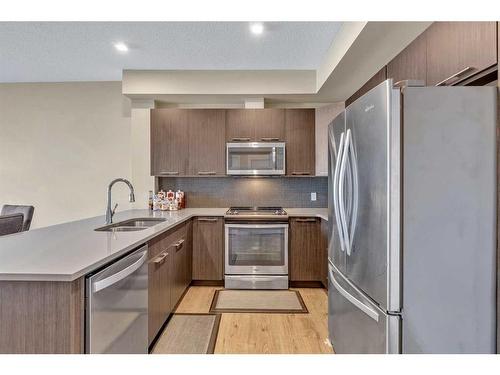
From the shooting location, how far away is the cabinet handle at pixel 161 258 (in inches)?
81.7

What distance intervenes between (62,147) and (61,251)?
3094 millimetres

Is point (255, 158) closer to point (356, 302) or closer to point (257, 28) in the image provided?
point (257, 28)

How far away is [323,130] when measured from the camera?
11.8ft

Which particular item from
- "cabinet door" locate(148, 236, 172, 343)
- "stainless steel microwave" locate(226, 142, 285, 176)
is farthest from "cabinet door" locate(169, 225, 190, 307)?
"stainless steel microwave" locate(226, 142, 285, 176)

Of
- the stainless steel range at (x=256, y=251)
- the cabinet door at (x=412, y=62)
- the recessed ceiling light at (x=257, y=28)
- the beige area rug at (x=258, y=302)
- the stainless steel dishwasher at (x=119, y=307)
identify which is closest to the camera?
the stainless steel dishwasher at (x=119, y=307)

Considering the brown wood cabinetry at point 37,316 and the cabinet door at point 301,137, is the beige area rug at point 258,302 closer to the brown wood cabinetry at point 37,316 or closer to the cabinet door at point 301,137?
the cabinet door at point 301,137

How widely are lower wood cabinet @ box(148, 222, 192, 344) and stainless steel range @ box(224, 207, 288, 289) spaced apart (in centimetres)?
49

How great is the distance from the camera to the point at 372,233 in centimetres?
139

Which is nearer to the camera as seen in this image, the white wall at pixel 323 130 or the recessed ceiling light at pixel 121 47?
the recessed ceiling light at pixel 121 47

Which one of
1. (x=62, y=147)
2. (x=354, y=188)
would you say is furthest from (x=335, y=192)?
(x=62, y=147)

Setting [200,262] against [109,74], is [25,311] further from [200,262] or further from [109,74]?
[109,74]

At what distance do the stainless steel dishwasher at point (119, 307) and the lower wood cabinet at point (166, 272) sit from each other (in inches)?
7.7

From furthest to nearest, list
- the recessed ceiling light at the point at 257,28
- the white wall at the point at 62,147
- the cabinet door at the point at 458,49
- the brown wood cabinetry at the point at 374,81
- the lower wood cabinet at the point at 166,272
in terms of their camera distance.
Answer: the white wall at the point at 62,147 < the brown wood cabinetry at the point at 374,81 < the recessed ceiling light at the point at 257,28 < the lower wood cabinet at the point at 166,272 < the cabinet door at the point at 458,49

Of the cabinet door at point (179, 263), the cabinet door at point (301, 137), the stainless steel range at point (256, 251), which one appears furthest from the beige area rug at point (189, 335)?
the cabinet door at point (301, 137)
